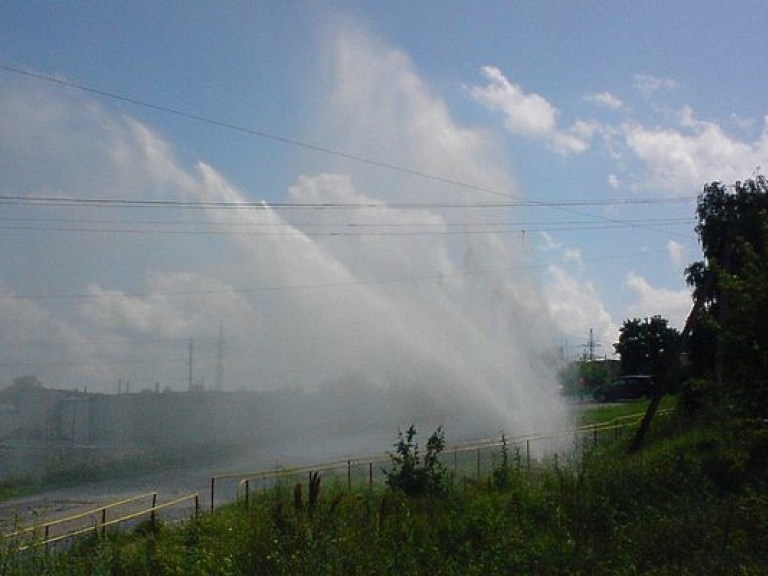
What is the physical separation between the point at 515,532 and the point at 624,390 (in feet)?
230

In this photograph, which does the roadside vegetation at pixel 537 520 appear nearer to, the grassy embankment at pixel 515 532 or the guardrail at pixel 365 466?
the grassy embankment at pixel 515 532

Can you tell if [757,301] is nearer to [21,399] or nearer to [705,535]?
[705,535]

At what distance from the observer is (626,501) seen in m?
18.2

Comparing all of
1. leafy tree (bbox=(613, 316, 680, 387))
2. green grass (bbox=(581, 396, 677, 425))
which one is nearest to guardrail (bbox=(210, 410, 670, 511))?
green grass (bbox=(581, 396, 677, 425))

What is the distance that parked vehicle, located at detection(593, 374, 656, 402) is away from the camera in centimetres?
8135

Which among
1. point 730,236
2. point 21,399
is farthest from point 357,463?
point 21,399

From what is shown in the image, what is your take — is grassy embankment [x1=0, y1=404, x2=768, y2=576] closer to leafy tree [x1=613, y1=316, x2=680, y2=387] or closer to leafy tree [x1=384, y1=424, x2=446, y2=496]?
leafy tree [x1=384, y1=424, x2=446, y2=496]

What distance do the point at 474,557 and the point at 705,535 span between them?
309 cm

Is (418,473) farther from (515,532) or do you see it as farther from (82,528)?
(82,528)

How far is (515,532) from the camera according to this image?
1433 cm

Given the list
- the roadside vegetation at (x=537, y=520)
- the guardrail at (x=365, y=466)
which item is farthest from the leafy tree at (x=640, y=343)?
the roadside vegetation at (x=537, y=520)

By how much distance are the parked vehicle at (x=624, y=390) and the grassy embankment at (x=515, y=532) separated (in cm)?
5951

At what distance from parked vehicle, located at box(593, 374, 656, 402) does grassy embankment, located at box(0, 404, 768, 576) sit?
5951 cm

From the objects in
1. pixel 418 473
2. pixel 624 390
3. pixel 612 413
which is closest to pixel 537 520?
pixel 418 473
